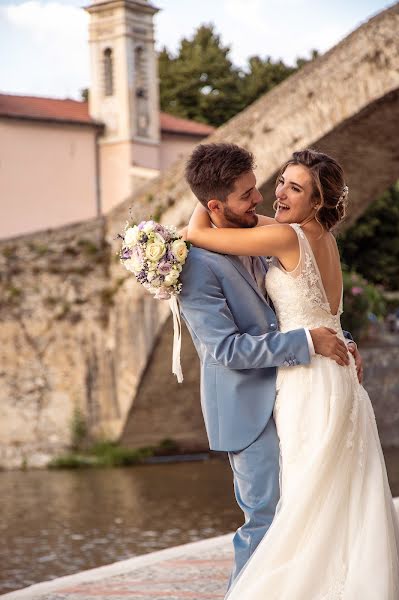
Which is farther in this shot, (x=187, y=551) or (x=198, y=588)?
(x=187, y=551)

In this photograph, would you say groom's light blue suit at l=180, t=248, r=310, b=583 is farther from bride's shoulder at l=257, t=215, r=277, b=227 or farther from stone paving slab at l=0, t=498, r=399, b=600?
stone paving slab at l=0, t=498, r=399, b=600

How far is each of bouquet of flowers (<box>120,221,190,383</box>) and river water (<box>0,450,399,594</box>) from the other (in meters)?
3.28

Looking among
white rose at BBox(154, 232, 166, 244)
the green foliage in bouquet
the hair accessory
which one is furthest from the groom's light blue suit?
the green foliage in bouquet

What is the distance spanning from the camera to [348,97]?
412 inches

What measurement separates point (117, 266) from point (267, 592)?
940 centimetres

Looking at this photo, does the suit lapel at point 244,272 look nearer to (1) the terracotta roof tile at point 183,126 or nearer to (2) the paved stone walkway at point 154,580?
(2) the paved stone walkway at point 154,580

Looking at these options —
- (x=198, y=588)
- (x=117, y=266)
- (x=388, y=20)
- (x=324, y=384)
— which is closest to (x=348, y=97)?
(x=388, y=20)

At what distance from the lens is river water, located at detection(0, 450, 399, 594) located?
7781 millimetres

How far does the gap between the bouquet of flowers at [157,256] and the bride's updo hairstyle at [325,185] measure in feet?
1.42

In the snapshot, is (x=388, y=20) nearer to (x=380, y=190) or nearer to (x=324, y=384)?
(x=380, y=190)

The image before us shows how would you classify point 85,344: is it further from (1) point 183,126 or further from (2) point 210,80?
(2) point 210,80

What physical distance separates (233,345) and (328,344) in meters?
0.31

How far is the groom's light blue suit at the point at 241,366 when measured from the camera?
3832mm

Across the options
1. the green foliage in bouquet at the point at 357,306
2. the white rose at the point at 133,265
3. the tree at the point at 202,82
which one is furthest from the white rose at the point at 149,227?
the tree at the point at 202,82
